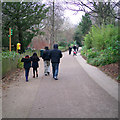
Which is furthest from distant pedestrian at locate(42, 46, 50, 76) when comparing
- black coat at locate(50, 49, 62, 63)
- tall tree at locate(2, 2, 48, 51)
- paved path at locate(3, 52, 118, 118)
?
tall tree at locate(2, 2, 48, 51)

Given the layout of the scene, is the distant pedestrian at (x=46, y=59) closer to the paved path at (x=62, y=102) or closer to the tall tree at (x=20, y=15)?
the paved path at (x=62, y=102)

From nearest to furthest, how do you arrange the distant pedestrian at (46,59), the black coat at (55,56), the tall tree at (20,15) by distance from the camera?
the black coat at (55,56), the distant pedestrian at (46,59), the tall tree at (20,15)

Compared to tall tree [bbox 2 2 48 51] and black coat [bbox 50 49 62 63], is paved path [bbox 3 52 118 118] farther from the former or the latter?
tall tree [bbox 2 2 48 51]

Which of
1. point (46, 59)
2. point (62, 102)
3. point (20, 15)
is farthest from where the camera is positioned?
point (20, 15)

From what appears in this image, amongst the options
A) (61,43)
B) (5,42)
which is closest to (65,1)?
(5,42)

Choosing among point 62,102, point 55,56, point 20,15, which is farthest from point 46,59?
point 20,15

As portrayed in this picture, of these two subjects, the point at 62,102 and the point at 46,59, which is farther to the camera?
the point at 46,59

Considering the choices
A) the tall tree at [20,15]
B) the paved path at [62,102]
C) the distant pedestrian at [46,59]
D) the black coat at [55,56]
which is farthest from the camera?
the tall tree at [20,15]

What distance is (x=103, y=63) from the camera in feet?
46.5

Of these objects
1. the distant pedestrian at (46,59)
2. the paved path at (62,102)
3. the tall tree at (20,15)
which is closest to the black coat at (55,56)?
the distant pedestrian at (46,59)

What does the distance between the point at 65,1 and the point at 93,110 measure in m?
7.23

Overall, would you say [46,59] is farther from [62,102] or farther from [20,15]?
[20,15]

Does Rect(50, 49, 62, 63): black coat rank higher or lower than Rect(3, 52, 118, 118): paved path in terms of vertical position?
higher

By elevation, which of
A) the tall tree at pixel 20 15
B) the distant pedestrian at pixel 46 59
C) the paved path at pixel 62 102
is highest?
the tall tree at pixel 20 15
